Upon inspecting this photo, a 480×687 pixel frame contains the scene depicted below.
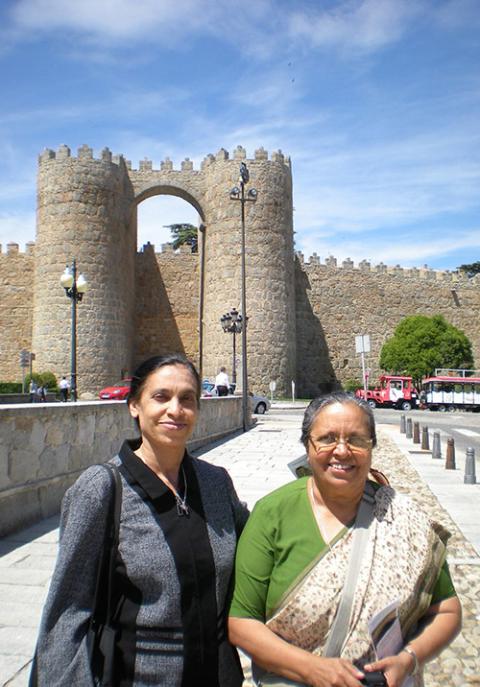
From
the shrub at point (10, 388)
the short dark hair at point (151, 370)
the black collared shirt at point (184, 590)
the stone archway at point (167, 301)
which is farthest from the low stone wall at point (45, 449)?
the stone archway at point (167, 301)

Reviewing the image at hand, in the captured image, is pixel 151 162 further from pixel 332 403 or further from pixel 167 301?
pixel 332 403

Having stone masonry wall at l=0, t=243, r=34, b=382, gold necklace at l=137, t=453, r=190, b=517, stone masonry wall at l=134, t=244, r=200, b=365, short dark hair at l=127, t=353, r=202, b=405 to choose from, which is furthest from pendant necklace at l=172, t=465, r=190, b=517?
stone masonry wall at l=134, t=244, r=200, b=365

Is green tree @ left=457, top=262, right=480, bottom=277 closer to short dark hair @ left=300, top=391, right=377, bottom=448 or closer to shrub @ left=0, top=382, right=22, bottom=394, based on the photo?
shrub @ left=0, top=382, right=22, bottom=394

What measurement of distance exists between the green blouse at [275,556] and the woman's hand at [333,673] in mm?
192

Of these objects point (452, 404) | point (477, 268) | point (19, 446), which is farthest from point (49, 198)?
point (477, 268)

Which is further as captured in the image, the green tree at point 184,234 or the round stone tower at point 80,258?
the green tree at point 184,234

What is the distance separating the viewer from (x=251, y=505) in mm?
6828

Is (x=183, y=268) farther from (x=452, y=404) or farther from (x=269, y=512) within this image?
(x=269, y=512)

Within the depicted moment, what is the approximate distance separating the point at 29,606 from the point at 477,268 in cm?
7406

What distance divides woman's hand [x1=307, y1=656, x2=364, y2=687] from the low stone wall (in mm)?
4154

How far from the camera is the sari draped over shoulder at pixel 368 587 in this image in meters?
1.89

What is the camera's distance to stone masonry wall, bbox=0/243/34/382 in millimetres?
34281

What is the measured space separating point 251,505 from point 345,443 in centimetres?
494

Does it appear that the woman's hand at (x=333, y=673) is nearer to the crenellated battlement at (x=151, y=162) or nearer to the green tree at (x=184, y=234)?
the crenellated battlement at (x=151, y=162)
